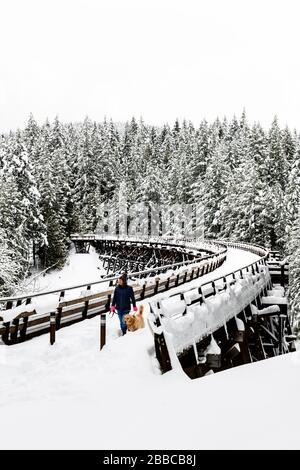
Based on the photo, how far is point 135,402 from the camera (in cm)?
625

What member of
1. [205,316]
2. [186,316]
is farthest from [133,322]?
[205,316]

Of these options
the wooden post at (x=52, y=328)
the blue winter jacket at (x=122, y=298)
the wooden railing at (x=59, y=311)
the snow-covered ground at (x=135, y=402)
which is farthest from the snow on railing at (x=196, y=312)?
the wooden post at (x=52, y=328)

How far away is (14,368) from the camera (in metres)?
8.30

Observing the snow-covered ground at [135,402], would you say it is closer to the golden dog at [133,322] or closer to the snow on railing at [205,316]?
the snow on railing at [205,316]

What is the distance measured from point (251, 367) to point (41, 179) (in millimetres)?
55954

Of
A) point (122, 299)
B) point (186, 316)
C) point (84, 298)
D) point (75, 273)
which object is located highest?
point (122, 299)

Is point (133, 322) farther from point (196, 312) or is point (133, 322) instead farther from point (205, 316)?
point (205, 316)

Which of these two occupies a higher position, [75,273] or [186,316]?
[186,316]

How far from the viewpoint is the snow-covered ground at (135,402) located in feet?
16.3

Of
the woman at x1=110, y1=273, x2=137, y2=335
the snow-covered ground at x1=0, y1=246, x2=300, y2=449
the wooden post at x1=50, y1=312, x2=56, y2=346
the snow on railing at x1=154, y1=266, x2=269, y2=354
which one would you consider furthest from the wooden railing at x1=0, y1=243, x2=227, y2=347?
the snow on railing at x1=154, y1=266, x2=269, y2=354

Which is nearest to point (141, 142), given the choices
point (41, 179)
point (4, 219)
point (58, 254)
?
point (41, 179)

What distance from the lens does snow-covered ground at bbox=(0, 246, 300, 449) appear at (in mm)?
4957

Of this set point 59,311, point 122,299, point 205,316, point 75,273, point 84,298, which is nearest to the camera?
point 122,299
